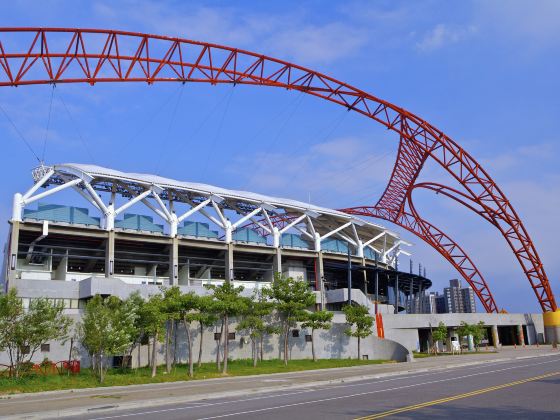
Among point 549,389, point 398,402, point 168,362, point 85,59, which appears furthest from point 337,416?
point 85,59

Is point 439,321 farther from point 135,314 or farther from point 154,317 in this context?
point 135,314

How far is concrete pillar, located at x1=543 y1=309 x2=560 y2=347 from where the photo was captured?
75375mm

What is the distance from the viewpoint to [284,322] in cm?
4784

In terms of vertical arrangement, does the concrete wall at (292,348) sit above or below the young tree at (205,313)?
below

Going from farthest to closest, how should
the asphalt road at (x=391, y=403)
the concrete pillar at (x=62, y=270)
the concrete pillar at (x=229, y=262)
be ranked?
the concrete pillar at (x=229, y=262) < the concrete pillar at (x=62, y=270) < the asphalt road at (x=391, y=403)

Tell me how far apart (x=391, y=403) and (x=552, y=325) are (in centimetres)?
6735

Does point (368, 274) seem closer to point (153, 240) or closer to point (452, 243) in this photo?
point (452, 243)

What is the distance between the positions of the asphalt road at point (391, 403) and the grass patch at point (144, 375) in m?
10.5

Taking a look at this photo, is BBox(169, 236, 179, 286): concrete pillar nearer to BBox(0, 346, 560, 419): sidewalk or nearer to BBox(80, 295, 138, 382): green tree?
BBox(80, 295, 138, 382): green tree

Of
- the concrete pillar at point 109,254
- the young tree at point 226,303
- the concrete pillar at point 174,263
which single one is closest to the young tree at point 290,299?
the young tree at point 226,303

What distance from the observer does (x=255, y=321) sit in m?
43.0

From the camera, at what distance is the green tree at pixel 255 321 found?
43.1 meters

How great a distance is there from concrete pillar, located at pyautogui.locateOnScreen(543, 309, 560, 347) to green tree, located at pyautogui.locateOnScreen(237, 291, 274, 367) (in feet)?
159

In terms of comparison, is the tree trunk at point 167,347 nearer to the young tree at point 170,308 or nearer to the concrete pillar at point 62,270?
the young tree at point 170,308
